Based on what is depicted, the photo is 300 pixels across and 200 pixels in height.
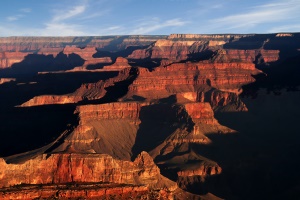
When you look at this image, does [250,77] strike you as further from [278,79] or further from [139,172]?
[139,172]

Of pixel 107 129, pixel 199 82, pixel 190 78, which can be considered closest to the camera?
pixel 107 129

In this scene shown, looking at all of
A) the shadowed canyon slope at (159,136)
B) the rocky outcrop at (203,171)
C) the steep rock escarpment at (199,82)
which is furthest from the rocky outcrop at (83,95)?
the rocky outcrop at (203,171)

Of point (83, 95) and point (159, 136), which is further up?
point (83, 95)

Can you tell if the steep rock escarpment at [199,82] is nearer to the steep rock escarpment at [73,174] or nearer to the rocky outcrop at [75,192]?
the steep rock escarpment at [73,174]

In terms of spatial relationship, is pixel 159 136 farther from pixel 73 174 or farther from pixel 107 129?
pixel 73 174

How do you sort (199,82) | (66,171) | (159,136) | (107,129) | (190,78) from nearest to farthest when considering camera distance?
(66,171), (107,129), (159,136), (190,78), (199,82)

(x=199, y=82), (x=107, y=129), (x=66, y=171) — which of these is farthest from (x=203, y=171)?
(x=199, y=82)

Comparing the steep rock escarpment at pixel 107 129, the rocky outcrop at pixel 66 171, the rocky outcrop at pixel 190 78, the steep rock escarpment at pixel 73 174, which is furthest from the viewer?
the rocky outcrop at pixel 190 78

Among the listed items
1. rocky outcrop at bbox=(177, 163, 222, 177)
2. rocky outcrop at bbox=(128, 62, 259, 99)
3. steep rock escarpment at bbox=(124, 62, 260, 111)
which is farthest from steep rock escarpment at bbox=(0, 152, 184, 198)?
rocky outcrop at bbox=(128, 62, 259, 99)

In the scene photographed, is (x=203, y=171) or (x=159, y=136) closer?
(x=203, y=171)

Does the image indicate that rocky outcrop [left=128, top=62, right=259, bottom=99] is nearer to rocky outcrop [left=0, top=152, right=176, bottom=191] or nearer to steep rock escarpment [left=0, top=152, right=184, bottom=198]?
steep rock escarpment [left=0, top=152, right=184, bottom=198]
